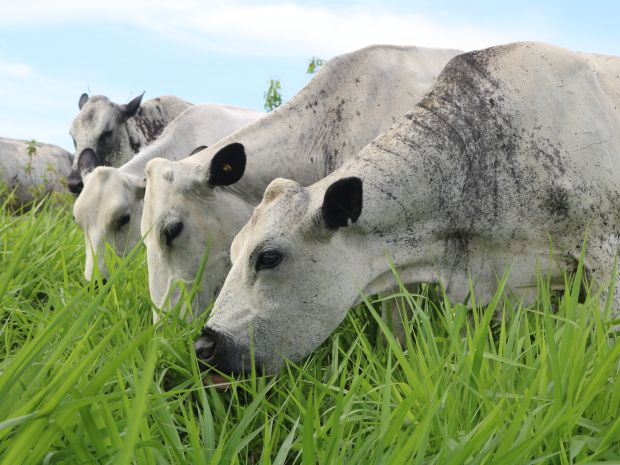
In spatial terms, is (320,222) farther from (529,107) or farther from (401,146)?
(529,107)

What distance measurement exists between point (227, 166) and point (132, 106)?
403cm

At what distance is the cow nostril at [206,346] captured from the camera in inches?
123

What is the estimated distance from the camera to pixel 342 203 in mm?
3314

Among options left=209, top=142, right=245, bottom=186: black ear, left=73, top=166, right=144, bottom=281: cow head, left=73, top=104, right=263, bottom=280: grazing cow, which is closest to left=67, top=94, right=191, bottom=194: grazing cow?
left=73, top=104, right=263, bottom=280: grazing cow

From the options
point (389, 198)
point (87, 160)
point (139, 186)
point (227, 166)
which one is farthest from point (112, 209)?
point (389, 198)

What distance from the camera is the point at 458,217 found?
3777 millimetres

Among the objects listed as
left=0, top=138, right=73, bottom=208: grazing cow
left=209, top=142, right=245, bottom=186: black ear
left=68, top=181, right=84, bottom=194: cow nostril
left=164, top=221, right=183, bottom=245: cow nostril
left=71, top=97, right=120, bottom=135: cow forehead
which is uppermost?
left=209, top=142, right=245, bottom=186: black ear

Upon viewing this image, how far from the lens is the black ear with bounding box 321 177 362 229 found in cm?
324

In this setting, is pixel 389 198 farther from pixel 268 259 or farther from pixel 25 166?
pixel 25 166

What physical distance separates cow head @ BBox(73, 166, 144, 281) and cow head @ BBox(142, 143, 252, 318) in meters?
1.03

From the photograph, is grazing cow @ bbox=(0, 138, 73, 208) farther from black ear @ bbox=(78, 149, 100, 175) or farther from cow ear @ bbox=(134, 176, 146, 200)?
cow ear @ bbox=(134, 176, 146, 200)

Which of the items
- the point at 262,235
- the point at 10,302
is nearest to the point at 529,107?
the point at 262,235

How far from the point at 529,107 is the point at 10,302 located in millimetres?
3069

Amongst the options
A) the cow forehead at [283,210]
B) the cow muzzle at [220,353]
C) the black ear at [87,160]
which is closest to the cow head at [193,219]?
the cow forehead at [283,210]
